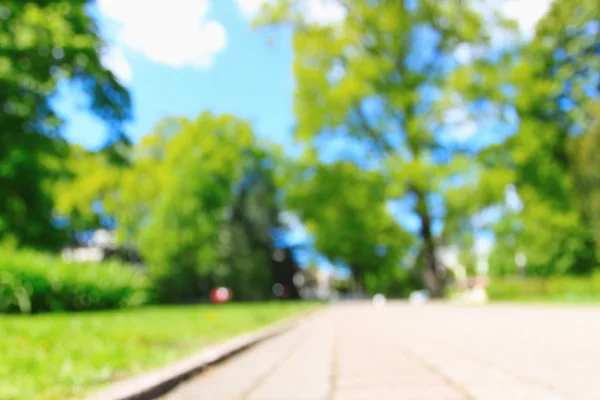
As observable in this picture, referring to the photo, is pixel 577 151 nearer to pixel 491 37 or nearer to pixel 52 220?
pixel 491 37

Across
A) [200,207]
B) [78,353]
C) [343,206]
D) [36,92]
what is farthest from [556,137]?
[78,353]

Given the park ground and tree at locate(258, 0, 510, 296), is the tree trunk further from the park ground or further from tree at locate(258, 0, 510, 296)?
the park ground

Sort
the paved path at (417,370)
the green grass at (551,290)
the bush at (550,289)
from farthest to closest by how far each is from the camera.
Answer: the bush at (550,289) < the green grass at (551,290) < the paved path at (417,370)

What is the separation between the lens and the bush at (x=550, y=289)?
2084 centimetres

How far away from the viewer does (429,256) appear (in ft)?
88.0

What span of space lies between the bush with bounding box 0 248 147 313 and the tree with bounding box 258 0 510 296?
47.4 ft

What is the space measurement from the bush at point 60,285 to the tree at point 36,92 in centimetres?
515

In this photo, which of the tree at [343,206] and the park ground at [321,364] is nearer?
the park ground at [321,364]

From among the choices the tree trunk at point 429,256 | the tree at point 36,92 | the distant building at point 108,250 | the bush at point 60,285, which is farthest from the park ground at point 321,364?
the distant building at point 108,250

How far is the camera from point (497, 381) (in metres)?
4.25

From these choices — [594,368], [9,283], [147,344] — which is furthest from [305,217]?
[594,368]

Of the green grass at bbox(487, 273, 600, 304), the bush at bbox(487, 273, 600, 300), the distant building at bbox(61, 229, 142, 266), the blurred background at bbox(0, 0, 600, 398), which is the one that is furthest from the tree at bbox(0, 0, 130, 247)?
the distant building at bbox(61, 229, 142, 266)

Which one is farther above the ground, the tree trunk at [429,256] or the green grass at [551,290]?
the tree trunk at [429,256]

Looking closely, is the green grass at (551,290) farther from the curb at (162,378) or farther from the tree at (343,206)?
the curb at (162,378)
